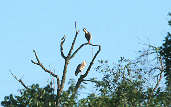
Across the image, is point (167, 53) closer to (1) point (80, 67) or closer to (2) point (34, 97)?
(1) point (80, 67)

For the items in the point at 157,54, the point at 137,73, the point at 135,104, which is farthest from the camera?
the point at 157,54

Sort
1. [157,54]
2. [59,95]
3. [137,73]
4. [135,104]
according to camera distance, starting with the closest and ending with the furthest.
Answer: [135,104], [59,95], [137,73], [157,54]

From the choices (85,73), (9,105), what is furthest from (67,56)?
(9,105)

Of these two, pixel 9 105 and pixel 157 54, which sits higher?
pixel 157 54

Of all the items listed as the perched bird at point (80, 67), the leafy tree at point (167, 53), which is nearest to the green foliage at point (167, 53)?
the leafy tree at point (167, 53)

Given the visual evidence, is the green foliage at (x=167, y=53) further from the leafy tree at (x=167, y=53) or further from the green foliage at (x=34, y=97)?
the green foliage at (x=34, y=97)

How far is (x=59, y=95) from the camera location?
117 feet

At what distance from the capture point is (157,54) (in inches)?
1594

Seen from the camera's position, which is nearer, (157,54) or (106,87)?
(106,87)

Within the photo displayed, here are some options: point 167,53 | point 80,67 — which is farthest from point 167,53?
point 80,67

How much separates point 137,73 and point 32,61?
4.79 metres

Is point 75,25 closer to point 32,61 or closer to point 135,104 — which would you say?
point 32,61

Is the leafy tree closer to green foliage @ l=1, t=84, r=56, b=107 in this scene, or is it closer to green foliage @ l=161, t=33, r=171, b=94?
green foliage @ l=161, t=33, r=171, b=94

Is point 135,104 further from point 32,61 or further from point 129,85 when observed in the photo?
point 32,61
